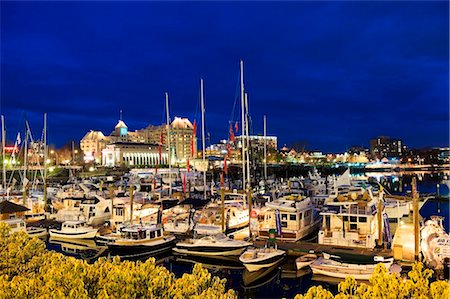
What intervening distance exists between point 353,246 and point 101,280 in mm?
20062

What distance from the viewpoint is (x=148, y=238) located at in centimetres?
2947

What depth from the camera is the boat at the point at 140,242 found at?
94.1ft

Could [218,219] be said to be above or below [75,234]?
above

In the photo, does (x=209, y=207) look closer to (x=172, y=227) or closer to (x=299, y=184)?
(x=172, y=227)

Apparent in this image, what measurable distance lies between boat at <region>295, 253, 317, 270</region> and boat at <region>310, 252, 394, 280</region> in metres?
0.95

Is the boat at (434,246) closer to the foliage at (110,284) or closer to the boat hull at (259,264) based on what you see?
the boat hull at (259,264)

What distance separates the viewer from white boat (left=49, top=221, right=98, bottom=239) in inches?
1383

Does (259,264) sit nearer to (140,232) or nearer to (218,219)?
(140,232)

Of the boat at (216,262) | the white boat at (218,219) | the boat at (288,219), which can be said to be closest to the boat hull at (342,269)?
the boat at (216,262)

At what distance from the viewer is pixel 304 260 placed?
24203mm

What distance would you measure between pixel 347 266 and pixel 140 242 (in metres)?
14.8

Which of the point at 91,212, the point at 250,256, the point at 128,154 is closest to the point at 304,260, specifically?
the point at 250,256

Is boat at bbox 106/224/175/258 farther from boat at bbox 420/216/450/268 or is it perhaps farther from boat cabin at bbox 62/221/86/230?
boat at bbox 420/216/450/268

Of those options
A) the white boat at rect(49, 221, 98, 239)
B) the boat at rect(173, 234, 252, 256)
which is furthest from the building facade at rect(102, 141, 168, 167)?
the boat at rect(173, 234, 252, 256)
